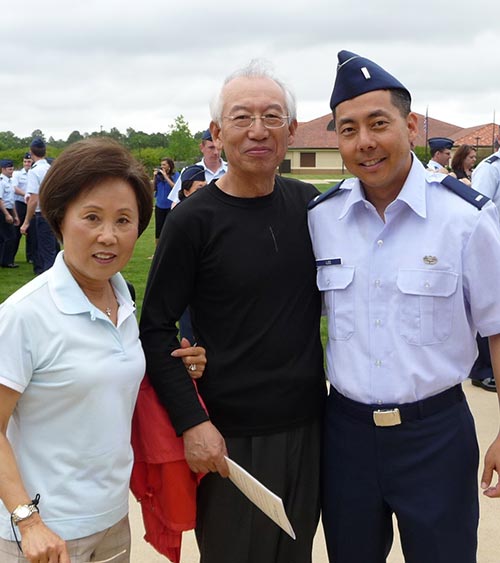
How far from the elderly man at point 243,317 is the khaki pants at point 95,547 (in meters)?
0.31

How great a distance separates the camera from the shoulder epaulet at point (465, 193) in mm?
2059

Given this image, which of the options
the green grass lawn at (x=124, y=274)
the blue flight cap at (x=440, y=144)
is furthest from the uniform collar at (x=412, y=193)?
the blue flight cap at (x=440, y=144)

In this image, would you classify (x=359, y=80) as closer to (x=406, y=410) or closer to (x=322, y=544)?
(x=406, y=410)

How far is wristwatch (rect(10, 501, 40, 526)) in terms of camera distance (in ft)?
5.48

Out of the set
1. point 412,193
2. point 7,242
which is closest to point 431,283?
point 412,193

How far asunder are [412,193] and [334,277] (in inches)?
14.1

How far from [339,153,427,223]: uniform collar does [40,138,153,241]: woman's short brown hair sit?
688 mm

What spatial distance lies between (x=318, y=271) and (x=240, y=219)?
12.3 inches

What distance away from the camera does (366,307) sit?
2.14 meters

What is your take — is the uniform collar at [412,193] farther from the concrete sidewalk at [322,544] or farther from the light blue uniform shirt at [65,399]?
the concrete sidewalk at [322,544]

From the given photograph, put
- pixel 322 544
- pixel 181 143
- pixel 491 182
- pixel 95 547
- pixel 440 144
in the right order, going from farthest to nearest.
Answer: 1. pixel 181 143
2. pixel 440 144
3. pixel 491 182
4. pixel 322 544
5. pixel 95 547

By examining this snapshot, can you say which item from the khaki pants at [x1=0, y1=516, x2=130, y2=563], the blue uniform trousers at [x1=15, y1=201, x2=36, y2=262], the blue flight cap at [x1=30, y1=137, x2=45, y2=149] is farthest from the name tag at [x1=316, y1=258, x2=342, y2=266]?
the blue uniform trousers at [x1=15, y1=201, x2=36, y2=262]

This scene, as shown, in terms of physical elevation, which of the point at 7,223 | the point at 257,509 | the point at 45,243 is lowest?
the point at 257,509

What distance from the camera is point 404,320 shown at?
207 centimetres
